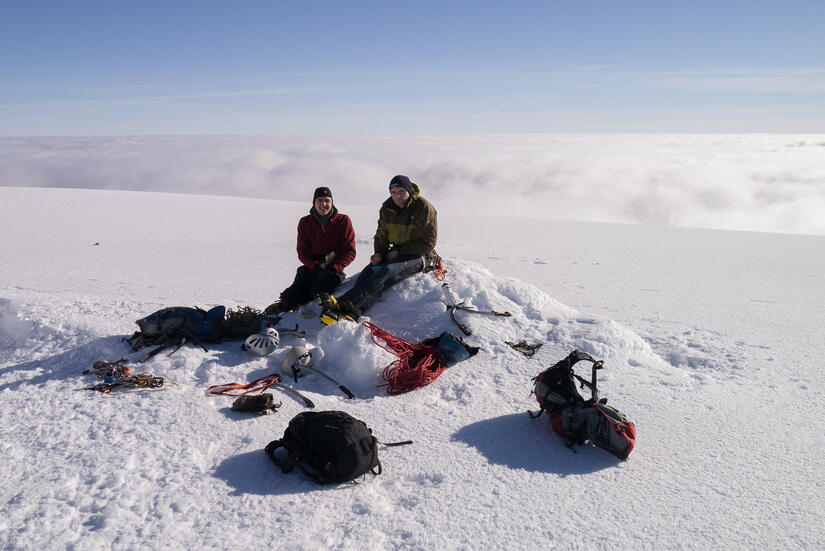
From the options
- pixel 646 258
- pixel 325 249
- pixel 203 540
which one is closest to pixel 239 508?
pixel 203 540

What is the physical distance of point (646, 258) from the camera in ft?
37.8

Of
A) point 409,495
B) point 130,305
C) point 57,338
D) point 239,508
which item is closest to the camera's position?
point 239,508

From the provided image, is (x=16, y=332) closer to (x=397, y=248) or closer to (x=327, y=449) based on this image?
(x=397, y=248)

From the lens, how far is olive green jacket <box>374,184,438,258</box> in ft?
17.5

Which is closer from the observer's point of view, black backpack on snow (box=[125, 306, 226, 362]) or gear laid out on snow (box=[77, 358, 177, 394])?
gear laid out on snow (box=[77, 358, 177, 394])

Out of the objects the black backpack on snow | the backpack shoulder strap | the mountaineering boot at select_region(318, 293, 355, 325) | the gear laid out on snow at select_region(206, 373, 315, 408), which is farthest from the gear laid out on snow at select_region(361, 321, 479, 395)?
the black backpack on snow

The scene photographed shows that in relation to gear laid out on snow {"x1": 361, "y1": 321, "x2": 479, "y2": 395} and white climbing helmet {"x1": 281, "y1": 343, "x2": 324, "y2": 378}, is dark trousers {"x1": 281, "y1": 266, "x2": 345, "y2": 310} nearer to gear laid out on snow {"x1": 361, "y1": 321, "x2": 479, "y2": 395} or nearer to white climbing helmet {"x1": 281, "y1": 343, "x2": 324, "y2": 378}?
gear laid out on snow {"x1": 361, "y1": 321, "x2": 479, "y2": 395}

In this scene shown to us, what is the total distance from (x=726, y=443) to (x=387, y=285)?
122 inches

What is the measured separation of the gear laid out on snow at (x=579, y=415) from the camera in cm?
320

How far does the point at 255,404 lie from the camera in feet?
11.9

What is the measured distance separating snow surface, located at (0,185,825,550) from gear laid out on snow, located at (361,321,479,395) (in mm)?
105

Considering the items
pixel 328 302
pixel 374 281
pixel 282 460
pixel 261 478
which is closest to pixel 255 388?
pixel 282 460

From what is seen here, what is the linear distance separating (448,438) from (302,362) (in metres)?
1.43

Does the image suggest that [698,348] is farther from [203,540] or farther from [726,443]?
[203,540]
